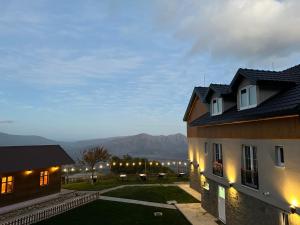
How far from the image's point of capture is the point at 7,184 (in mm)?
21844

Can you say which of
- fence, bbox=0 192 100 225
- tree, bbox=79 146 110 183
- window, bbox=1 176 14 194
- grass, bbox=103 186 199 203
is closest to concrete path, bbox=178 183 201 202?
grass, bbox=103 186 199 203

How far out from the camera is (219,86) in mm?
20203

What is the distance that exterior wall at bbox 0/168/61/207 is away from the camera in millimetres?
21944

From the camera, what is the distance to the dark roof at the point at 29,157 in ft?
72.8

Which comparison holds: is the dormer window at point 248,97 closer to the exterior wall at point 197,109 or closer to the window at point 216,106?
the window at point 216,106

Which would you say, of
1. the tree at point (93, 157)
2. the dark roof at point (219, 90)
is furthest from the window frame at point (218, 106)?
the tree at point (93, 157)

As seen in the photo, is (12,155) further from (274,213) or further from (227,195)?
(274,213)

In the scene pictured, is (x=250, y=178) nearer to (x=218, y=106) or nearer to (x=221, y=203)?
(x=221, y=203)

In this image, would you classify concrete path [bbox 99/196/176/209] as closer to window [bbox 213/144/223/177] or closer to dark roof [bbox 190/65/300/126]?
window [bbox 213/144/223/177]

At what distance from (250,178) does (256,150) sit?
1707mm

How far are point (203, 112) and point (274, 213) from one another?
15.6 m

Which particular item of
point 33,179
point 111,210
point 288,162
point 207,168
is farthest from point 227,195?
point 33,179

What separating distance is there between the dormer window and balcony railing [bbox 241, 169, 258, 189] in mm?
3392

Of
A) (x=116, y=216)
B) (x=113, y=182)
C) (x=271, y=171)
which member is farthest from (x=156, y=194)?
(x=271, y=171)
